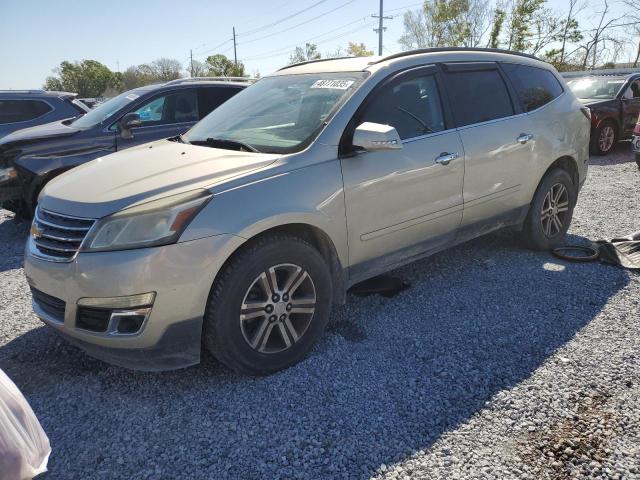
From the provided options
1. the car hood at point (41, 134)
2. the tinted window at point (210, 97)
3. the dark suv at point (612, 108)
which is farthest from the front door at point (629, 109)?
the car hood at point (41, 134)

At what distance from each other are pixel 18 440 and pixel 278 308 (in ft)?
5.00

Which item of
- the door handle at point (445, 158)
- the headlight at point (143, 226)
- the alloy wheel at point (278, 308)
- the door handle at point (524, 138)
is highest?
the door handle at point (524, 138)

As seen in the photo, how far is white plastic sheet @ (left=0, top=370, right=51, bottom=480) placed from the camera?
1.48 m

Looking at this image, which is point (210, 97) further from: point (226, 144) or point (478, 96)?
point (478, 96)

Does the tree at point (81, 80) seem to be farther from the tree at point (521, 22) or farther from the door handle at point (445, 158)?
the door handle at point (445, 158)

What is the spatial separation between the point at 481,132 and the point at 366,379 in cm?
219

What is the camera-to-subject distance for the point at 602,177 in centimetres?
854

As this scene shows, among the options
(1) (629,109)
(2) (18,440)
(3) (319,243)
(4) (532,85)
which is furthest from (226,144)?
(1) (629,109)

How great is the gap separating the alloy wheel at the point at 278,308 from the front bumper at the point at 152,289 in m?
0.29

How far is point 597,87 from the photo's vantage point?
11.5m

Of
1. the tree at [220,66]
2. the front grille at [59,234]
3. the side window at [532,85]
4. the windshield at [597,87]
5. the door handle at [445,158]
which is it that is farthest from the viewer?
the tree at [220,66]

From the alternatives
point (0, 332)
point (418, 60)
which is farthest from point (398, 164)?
point (0, 332)

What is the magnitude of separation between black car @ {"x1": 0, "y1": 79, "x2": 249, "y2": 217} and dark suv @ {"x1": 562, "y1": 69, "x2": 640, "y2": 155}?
7.85 m

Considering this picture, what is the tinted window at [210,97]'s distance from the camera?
6777mm
